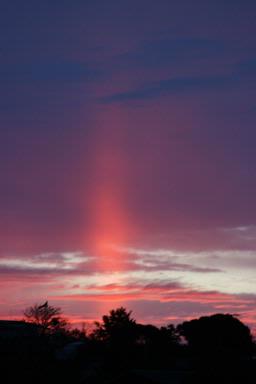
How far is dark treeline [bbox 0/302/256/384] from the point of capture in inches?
1670

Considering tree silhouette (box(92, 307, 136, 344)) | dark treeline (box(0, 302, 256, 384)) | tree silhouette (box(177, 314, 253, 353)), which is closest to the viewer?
dark treeline (box(0, 302, 256, 384))

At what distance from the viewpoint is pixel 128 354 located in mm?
61656

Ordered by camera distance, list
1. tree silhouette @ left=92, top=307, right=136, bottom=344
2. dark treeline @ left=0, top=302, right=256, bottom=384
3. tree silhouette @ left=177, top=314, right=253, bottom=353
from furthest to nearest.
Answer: tree silhouette @ left=177, top=314, right=253, bottom=353 → tree silhouette @ left=92, top=307, right=136, bottom=344 → dark treeline @ left=0, top=302, right=256, bottom=384

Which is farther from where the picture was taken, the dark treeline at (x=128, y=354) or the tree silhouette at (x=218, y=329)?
the tree silhouette at (x=218, y=329)

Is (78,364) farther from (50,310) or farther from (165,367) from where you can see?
(50,310)

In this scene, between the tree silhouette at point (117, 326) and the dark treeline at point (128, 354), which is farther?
the tree silhouette at point (117, 326)

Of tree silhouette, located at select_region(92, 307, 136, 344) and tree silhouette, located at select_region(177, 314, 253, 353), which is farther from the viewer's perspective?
tree silhouette, located at select_region(177, 314, 253, 353)

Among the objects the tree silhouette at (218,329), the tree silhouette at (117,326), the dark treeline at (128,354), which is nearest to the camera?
the dark treeline at (128,354)

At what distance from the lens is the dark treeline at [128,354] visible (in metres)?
42.4

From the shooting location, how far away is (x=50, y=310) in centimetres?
11100

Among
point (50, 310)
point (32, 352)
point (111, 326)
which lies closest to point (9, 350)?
point (32, 352)

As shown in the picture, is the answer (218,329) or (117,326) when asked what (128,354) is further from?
(218,329)

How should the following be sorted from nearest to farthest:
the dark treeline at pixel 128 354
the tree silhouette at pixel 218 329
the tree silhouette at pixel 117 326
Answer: the dark treeline at pixel 128 354 < the tree silhouette at pixel 117 326 < the tree silhouette at pixel 218 329

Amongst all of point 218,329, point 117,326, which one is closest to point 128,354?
point 117,326
